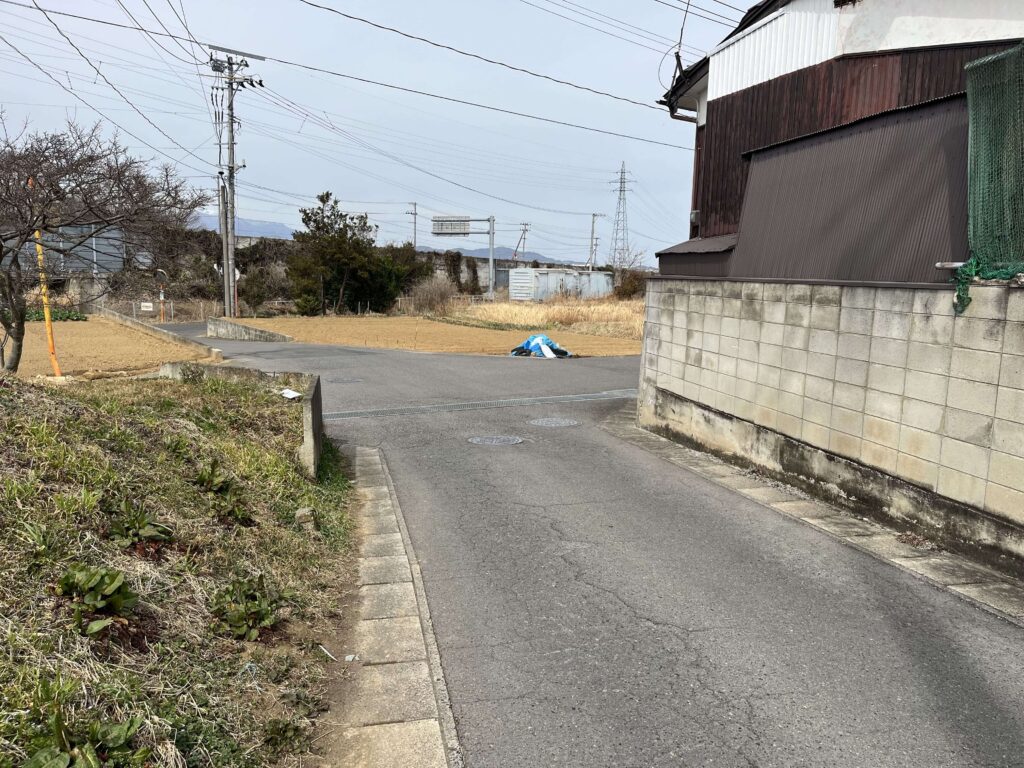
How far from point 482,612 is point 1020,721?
9.25 ft

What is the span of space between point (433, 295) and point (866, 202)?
4434 centimetres

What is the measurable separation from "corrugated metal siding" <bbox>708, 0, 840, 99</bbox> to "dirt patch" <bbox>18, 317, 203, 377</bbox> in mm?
15367

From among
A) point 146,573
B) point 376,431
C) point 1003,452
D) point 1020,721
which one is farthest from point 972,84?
point 376,431

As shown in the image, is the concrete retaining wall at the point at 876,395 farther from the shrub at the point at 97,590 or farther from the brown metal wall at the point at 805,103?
the shrub at the point at 97,590

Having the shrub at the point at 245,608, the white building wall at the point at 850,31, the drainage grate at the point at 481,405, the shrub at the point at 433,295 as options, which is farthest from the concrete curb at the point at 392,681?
the shrub at the point at 433,295

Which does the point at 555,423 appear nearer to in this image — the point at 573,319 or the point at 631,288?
the point at 573,319

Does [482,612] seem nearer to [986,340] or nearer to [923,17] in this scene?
[986,340]

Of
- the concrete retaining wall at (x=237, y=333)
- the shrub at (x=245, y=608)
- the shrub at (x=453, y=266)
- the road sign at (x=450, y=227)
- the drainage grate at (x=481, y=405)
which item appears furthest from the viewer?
the road sign at (x=450, y=227)

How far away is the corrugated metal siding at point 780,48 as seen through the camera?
869 centimetres

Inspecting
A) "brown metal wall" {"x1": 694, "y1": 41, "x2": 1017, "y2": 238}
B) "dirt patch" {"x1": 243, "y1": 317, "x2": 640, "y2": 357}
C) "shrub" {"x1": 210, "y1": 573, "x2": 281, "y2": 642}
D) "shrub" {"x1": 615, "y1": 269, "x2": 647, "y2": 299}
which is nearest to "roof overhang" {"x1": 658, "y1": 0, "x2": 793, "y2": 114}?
"brown metal wall" {"x1": 694, "y1": 41, "x2": 1017, "y2": 238}

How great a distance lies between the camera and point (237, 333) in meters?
30.3

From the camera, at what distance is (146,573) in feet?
12.7

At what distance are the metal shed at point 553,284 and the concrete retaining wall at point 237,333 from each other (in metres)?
25.2

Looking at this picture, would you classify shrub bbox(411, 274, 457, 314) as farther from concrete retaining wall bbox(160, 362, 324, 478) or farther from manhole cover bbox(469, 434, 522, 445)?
manhole cover bbox(469, 434, 522, 445)
